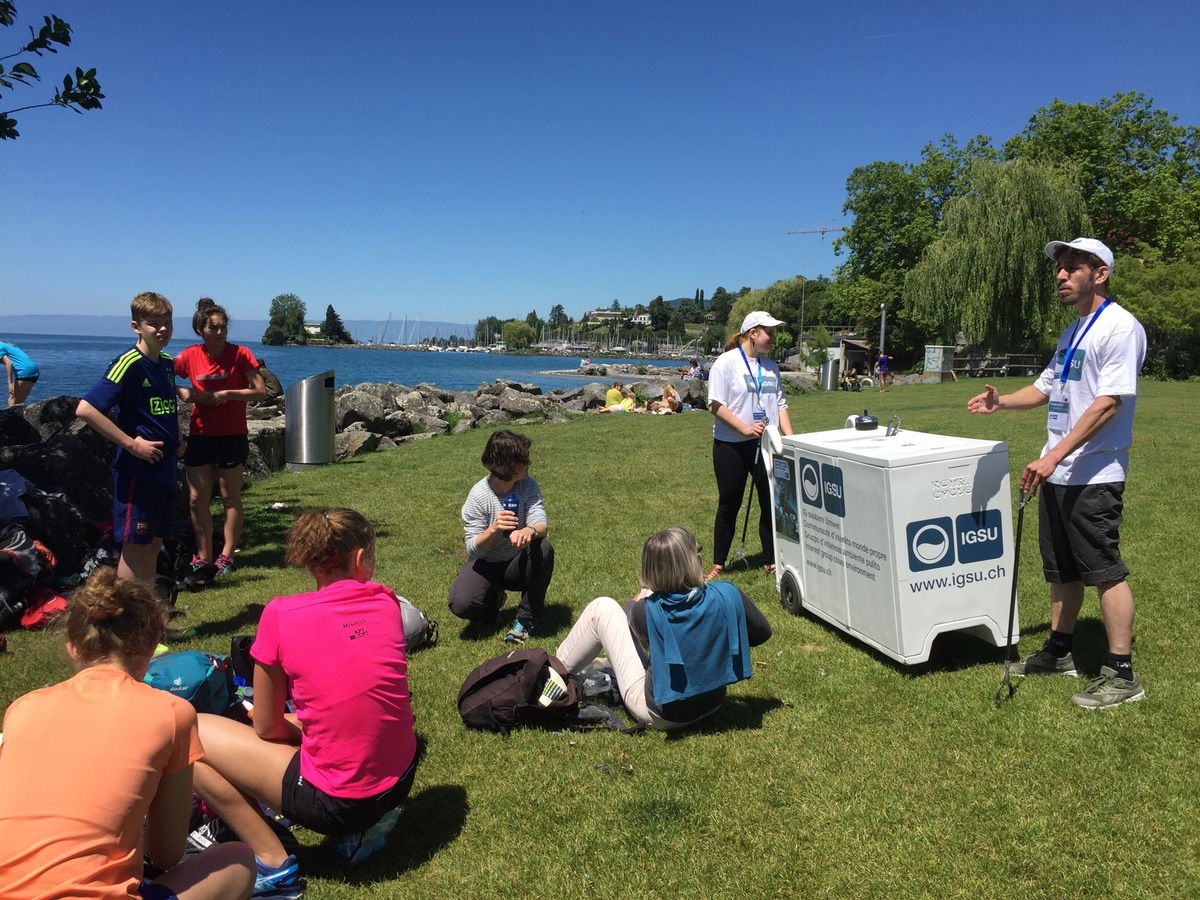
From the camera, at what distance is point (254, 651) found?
283cm

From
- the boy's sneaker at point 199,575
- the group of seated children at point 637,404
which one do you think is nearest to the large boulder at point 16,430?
the boy's sneaker at point 199,575

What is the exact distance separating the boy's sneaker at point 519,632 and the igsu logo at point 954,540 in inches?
93.7

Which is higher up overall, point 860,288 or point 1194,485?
point 860,288

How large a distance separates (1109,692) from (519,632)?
10.7 ft

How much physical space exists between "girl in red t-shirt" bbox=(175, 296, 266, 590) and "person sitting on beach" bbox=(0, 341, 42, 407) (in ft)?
12.3

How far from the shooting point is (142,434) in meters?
4.95

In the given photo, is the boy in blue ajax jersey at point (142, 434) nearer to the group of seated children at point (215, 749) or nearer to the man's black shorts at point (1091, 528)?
the group of seated children at point (215, 749)

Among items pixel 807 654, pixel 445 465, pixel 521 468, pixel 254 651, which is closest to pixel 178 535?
pixel 521 468

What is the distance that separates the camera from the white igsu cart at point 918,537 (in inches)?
165

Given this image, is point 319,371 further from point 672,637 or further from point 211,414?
point 672,637

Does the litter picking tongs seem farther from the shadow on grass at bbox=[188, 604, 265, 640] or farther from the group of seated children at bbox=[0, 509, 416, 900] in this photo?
the shadow on grass at bbox=[188, 604, 265, 640]

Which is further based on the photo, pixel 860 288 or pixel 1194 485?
pixel 860 288

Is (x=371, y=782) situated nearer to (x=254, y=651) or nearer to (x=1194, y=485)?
(x=254, y=651)

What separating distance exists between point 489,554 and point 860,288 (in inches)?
2209
